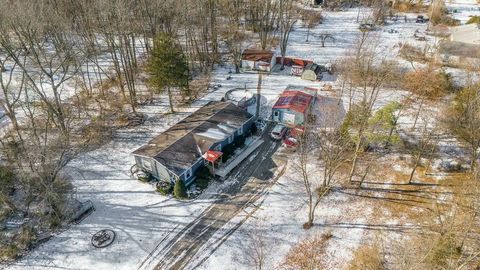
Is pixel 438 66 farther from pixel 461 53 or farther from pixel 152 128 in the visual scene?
pixel 152 128

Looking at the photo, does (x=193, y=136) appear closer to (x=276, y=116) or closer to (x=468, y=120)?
(x=276, y=116)

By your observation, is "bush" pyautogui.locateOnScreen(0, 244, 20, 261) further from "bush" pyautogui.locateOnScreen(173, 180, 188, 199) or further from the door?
the door

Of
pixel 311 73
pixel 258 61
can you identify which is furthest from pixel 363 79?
pixel 258 61

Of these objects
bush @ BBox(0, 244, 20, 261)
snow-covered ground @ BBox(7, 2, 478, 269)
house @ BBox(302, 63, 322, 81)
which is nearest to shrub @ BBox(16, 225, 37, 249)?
bush @ BBox(0, 244, 20, 261)

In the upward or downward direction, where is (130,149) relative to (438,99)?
downward

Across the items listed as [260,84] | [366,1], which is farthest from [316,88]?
[366,1]

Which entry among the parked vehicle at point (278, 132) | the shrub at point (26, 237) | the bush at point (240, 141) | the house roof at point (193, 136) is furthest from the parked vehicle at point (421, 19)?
the shrub at point (26, 237)

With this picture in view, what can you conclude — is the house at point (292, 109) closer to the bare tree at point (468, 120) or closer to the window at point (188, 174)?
the window at point (188, 174)
